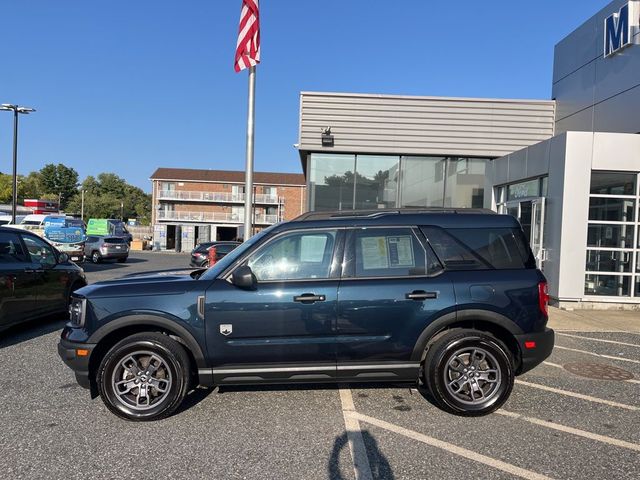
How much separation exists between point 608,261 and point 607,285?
21.4 inches

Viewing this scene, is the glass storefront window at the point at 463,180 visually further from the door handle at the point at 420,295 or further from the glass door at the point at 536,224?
the door handle at the point at 420,295

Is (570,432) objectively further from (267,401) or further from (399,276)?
(267,401)

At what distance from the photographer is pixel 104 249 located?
24.7 m

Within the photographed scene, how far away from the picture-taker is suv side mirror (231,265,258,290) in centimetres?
393

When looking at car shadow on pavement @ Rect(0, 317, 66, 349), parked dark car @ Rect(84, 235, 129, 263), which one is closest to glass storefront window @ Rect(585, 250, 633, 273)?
car shadow on pavement @ Rect(0, 317, 66, 349)

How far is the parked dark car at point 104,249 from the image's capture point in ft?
81.2

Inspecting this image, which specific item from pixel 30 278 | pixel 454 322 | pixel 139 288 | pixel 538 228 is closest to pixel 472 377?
pixel 454 322

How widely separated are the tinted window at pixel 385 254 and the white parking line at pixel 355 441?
1273 mm

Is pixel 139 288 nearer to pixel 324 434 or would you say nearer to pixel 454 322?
pixel 324 434

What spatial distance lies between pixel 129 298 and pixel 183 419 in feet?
3.85

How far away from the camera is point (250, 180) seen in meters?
9.77

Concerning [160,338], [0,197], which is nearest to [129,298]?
[160,338]

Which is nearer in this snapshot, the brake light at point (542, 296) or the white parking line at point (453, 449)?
the white parking line at point (453, 449)

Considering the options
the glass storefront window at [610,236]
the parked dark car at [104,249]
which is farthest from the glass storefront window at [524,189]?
the parked dark car at [104,249]
